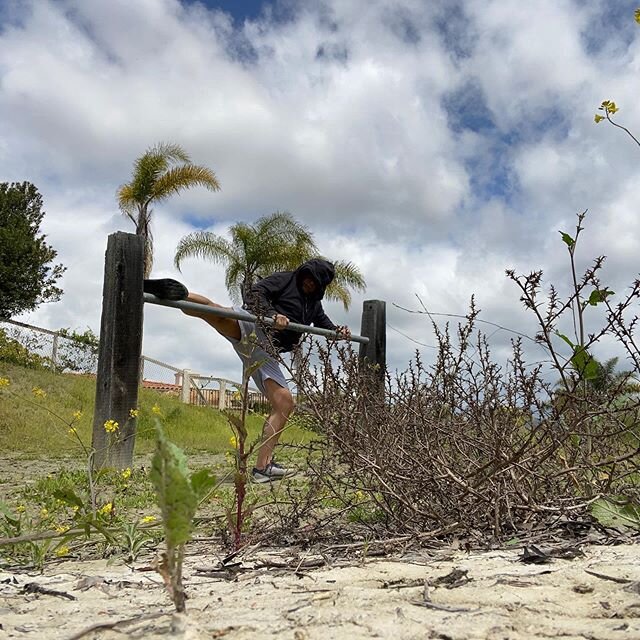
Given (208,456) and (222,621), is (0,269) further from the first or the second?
(222,621)

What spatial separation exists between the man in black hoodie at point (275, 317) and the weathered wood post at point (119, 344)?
22 centimetres

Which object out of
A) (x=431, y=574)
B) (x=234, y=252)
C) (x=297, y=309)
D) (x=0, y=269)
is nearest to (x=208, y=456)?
(x=297, y=309)

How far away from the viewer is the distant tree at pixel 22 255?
25.4m

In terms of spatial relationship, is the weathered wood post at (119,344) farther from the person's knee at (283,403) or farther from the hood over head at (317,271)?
the hood over head at (317,271)

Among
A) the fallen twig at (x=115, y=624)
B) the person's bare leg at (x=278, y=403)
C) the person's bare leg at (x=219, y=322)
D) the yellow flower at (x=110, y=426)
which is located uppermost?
the person's bare leg at (x=219, y=322)

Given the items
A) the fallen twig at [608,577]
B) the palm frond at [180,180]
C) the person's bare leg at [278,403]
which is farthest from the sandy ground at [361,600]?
the palm frond at [180,180]

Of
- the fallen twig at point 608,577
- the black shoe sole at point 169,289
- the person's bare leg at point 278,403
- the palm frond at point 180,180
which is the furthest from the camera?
the palm frond at point 180,180

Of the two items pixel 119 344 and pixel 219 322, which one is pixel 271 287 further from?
pixel 119 344

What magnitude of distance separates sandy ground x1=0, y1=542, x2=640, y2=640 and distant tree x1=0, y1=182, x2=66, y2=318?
2489 cm

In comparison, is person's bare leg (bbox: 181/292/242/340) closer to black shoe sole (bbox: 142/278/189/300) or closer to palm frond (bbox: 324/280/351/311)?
black shoe sole (bbox: 142/278/189/300)

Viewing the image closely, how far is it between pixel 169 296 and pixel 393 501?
261cm

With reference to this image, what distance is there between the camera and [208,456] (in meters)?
7.18

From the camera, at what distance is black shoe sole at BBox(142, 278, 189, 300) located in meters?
4.78

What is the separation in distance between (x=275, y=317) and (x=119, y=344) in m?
1.08
